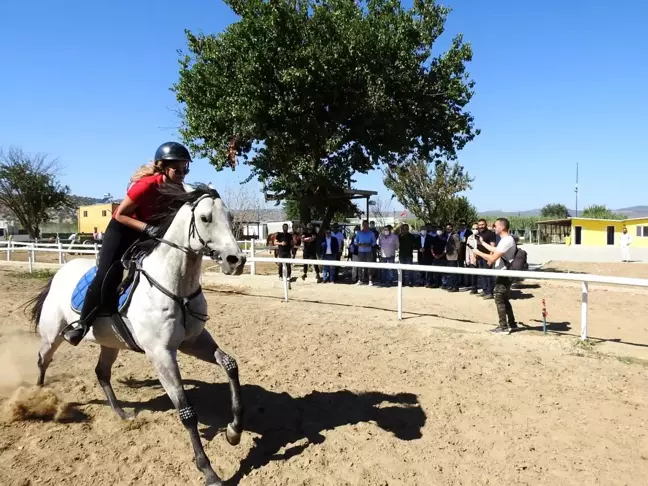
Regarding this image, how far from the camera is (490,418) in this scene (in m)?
4.54

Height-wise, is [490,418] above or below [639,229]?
below

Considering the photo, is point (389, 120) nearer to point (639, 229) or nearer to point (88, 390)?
point (88, 390)

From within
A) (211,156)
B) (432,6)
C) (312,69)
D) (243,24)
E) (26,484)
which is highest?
(432,6)

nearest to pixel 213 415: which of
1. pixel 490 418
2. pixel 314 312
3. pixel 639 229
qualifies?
pixel 490 418

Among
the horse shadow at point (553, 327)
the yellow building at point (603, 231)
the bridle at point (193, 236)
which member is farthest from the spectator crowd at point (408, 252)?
the yellow building at point (603, 231)

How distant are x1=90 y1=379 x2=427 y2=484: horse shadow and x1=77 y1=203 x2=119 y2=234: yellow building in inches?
2156

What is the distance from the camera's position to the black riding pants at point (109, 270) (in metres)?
4.22

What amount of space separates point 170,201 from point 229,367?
1.54 metres

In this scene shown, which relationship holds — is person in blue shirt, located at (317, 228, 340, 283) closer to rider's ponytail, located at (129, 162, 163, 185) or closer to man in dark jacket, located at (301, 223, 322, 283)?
man in dark jacket, located at (301, 223, 322, 283)

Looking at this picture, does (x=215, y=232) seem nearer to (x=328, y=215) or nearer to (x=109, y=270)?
(x=109, y=270)

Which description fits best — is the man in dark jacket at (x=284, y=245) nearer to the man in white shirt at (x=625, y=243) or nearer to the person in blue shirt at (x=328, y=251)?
the person in blue shirt at (x=328, y=251)

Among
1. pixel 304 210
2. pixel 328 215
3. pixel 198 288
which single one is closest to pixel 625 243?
pixel 328 215

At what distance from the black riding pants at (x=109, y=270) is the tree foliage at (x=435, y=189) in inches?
1270

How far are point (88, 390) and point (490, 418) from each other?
14.3 feet
